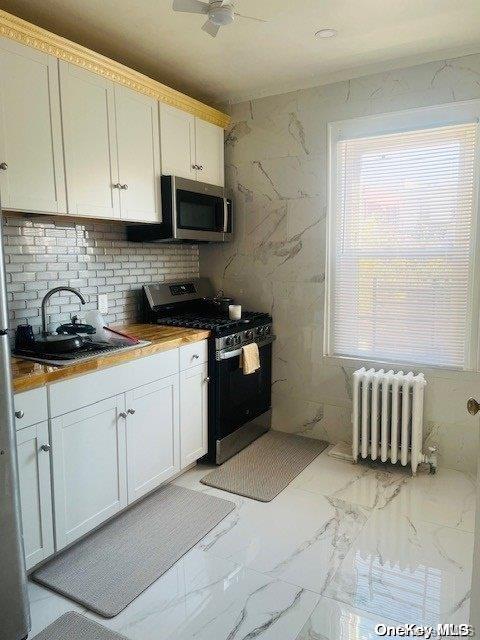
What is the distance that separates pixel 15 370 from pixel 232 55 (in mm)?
2250

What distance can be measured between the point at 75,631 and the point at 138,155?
2.42m

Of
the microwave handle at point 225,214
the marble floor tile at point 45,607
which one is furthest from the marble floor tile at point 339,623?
the microwave handle at point 225,214

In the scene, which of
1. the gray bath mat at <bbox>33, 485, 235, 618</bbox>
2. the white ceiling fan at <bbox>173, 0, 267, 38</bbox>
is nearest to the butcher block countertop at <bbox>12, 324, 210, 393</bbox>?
the gray bath mat at <bbox>33, 485, 235, 618</bbox>

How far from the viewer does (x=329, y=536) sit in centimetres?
235

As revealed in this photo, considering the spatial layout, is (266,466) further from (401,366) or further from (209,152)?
(209,152)

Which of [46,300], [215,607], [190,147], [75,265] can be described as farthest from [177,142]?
[215,607]

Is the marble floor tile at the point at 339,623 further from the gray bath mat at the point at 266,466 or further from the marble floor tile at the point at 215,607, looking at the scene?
the gray bath mat at the point at 266,466

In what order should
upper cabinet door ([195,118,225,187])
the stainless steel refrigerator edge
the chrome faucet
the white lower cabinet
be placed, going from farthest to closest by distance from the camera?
upper cabinet door ([195,118,225,187])
the chrome faucet
the white lower cabinet
the stainless steel refrigerator edge

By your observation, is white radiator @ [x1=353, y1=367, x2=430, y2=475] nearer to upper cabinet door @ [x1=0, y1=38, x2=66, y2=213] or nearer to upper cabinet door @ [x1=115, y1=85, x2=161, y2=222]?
upper cabinet door @ [x1=115, y1=85, x2=161, y2=222]

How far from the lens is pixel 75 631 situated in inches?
69.0

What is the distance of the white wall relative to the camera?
3.07 metres

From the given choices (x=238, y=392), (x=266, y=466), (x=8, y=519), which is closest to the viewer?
(x=8, y=519)

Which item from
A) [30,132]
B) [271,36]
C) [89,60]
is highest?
[271,36]

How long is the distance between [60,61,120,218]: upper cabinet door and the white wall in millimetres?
1276
